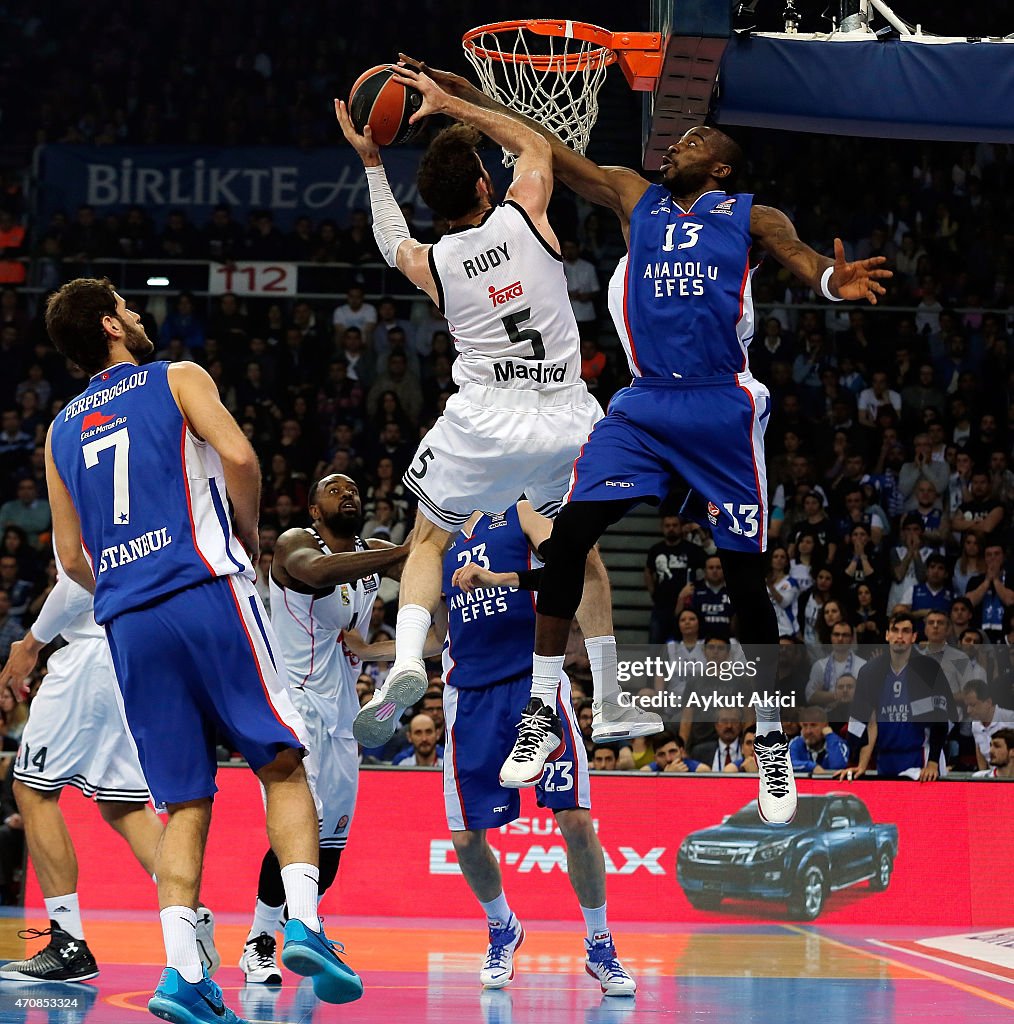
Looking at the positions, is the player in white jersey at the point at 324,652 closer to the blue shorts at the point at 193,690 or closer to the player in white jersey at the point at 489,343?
the player in white jersey at the point at 489,343

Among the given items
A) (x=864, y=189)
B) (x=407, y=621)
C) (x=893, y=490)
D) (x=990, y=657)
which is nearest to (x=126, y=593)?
(x=407, y=621)

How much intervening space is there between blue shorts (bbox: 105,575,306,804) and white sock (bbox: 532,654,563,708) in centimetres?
131

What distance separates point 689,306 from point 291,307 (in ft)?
40.9

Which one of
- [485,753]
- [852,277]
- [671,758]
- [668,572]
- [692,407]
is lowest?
[671,758]

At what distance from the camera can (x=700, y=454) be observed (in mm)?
6406

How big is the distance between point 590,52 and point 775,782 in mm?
3950

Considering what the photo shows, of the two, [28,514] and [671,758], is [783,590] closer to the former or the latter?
[671,758]

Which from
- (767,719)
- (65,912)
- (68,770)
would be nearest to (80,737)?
(68,770)

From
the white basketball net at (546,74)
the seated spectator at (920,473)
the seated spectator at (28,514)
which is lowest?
the seated spectator at (28,514)

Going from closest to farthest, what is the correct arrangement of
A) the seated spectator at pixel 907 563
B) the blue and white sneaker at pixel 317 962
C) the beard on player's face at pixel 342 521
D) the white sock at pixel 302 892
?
1. the blue and white sneaker at pixel 317 962
2. the white sock at pixel 302 892
3. the beard on player's face at pixel 342 521
4. the seated spectator at pixel 907 563

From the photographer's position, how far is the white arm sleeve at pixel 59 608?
7.88 metres

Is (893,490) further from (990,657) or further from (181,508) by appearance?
(181,508)

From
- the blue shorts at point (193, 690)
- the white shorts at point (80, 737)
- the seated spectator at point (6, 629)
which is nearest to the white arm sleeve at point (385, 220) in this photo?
the blue shorts at point (193, 690)

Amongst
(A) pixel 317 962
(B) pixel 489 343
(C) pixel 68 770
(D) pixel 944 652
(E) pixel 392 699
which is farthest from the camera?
(D) pixel 944 652
